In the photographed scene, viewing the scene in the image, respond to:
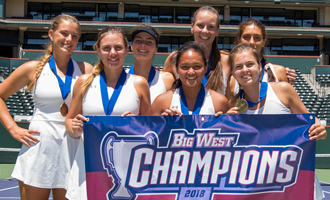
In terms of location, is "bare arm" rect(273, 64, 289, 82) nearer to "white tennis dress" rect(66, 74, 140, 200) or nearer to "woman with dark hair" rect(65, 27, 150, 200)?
"woman with dark hair" rect(65, 27, 150, 200)

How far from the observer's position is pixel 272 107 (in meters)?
2.92

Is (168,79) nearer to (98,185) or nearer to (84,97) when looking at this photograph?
(84,97)

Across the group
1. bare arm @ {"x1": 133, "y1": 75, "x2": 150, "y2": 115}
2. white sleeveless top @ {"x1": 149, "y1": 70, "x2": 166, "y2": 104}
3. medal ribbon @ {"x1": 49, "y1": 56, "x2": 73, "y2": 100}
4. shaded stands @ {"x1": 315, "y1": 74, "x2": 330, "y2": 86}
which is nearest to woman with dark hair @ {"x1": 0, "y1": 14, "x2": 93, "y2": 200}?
medal ribbon @ {"x1": 49, "y1": 56, "x2": 73, "y2": 100}

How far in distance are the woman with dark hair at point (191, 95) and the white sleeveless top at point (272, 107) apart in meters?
0.31

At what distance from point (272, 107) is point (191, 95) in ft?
2.33

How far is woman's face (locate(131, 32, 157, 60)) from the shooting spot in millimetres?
3379

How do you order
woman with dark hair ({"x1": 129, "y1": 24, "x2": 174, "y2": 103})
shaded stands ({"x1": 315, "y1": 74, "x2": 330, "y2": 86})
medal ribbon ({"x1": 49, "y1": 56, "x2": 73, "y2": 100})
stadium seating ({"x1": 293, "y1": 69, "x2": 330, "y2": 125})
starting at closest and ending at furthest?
medal ribbon ({"x1": 49, "y1": 56, "x2": 73, "y2": 100})
woman with dark hair ({"x1": 129, "y1": 24, "x2": 174, "y2": 103})
stadium seating ({"x1": 293, "y1": 69, "x2": 330, "y2": 125})
shaded stands ({"x1": 315, "y1": 74, "x2": 330, "y2": 86})

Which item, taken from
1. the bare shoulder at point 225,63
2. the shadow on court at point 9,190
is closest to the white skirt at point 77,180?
the bare shoulder at point 225,63

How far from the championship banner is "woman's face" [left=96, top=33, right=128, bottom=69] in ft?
1.55

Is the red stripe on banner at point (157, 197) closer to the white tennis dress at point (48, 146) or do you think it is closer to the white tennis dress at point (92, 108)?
the white tennis dress at point (92, 108)

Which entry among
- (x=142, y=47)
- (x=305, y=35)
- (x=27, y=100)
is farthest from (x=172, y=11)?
(x=142, y=47)

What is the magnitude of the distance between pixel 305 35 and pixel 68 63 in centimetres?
2708

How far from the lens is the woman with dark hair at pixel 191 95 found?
282 cm

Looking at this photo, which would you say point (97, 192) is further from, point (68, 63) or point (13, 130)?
point (68, 63)
